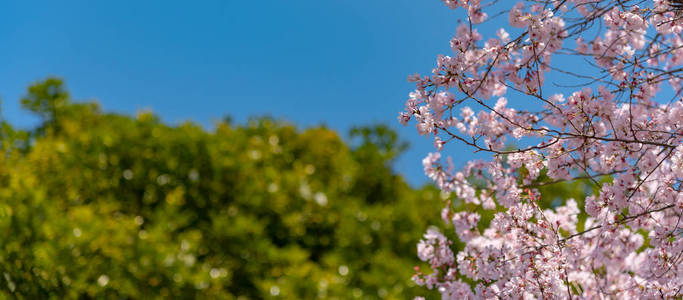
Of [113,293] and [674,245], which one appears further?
[113,293]

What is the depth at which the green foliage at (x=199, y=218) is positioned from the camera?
540cm

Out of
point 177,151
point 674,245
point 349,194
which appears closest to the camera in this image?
point 674,245

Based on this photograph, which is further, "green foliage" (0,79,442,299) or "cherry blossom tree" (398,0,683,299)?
"green foliage" (0,79,442,299)

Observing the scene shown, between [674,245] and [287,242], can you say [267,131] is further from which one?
[674,245]

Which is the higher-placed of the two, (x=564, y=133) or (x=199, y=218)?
(x=199, y=218)

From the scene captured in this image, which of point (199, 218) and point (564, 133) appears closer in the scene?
point (564, 133)

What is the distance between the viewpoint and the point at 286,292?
5.61 m

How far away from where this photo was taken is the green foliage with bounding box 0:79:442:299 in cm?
540

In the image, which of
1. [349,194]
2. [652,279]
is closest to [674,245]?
[652,279]

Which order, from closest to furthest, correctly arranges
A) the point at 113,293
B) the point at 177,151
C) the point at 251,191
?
the point at 113,293, the point at 251,191, the point at 177,151

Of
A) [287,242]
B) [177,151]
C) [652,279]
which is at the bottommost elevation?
[652,279]

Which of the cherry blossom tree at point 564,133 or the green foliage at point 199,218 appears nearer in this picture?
the cherry blossom tree at point 564,133

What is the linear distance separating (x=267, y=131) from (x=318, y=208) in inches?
120

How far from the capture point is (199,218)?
305 inches
